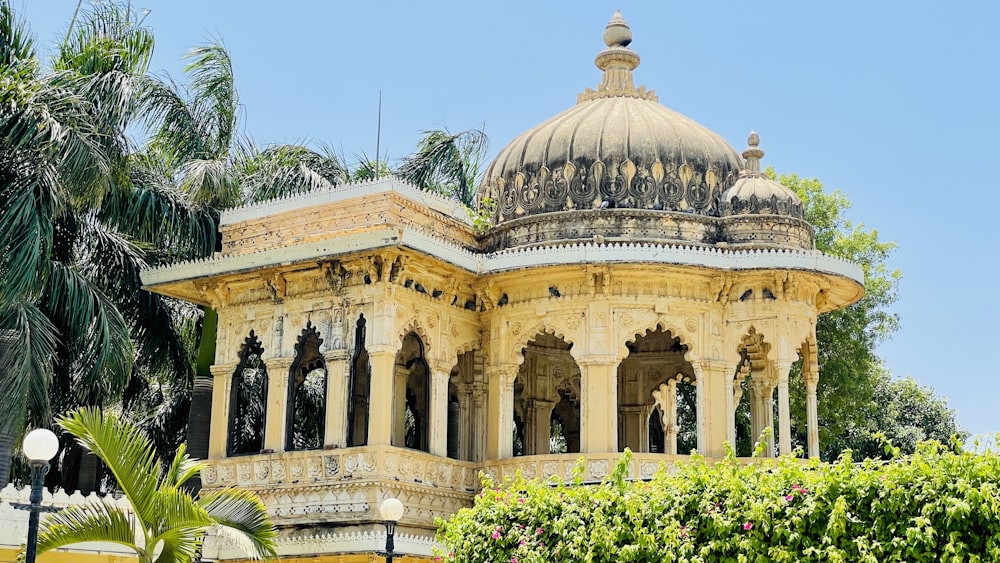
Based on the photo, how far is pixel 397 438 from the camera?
65.7ft

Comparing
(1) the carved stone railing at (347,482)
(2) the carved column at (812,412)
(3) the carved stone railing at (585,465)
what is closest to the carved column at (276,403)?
(1) the carved stone railing at (347,482)

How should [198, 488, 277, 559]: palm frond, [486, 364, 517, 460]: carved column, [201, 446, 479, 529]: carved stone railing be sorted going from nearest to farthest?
[198, 488, 277, 559]: palm frond < [201, 446, 479, 529]: carved stone railing < [486, 364, 517, 460]: carved column

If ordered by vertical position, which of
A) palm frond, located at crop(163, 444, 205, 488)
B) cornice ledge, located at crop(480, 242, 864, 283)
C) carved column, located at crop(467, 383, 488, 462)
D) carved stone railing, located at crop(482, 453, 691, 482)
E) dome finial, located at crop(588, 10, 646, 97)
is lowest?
palm frond, located at crop(163, 444, 205, 488)

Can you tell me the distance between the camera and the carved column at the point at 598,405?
1862 centimetres

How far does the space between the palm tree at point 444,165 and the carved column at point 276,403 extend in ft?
24.5

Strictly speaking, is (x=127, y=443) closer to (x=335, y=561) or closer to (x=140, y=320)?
(x=335, y=561)

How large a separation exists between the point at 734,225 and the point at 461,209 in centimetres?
416

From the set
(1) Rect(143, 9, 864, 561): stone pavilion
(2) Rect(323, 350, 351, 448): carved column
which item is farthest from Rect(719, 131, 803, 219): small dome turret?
(2) Rect(323, 350, 351, 448): carved column

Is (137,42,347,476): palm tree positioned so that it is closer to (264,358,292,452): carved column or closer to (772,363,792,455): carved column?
(264,358,292,452): carved column

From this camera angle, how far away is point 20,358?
56.0ft

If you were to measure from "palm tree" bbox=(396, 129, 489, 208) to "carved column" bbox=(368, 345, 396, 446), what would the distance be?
8065 mm

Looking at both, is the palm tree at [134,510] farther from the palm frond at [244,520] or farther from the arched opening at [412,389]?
the arched opening at [412,389]

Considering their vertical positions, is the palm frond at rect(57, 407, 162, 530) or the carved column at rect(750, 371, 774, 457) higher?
the carved column at rect(750, 371, 774, 457)

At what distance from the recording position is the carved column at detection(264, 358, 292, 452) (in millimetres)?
18906
